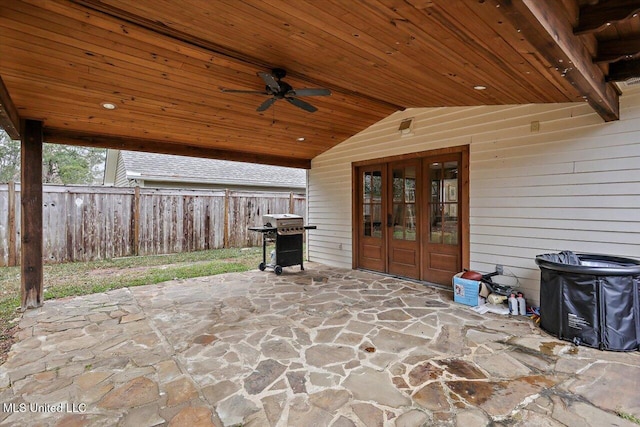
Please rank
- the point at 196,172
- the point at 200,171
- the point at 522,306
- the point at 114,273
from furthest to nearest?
the point at 200,171 < the point at 196,172 < the point at 114,273 < the point at 522,306

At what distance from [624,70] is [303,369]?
3.71 metres

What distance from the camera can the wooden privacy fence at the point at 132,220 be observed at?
620 cm

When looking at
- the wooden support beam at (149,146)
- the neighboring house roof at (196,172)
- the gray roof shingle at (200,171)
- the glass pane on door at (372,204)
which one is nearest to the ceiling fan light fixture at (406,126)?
the glass pane on door at (372,204)

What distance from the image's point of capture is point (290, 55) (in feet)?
9.21

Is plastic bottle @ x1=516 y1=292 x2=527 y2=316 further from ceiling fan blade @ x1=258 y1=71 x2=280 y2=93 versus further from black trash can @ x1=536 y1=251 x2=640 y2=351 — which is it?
ceiling fan blade @ x1=258 y1=71 x2=280 y2=93

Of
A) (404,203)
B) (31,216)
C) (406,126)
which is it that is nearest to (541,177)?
(404,203)

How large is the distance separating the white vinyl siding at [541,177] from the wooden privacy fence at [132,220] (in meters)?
5.52

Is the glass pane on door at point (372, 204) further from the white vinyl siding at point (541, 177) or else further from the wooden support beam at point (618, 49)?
the wooden support beam at point (618, 49)

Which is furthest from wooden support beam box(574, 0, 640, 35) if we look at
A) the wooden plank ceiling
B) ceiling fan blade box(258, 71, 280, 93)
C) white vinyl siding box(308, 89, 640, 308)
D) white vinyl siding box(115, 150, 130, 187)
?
white vinyl siding box(115, 150, 130, 187)

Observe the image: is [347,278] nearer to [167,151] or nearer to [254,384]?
[254,384]

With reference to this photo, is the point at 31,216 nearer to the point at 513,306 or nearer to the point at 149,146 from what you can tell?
the point at 149,146

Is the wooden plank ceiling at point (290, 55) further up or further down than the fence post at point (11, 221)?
further up

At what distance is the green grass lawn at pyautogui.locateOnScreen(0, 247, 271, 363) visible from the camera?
13.9ft

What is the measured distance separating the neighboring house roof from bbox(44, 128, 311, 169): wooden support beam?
2331 millimetres
